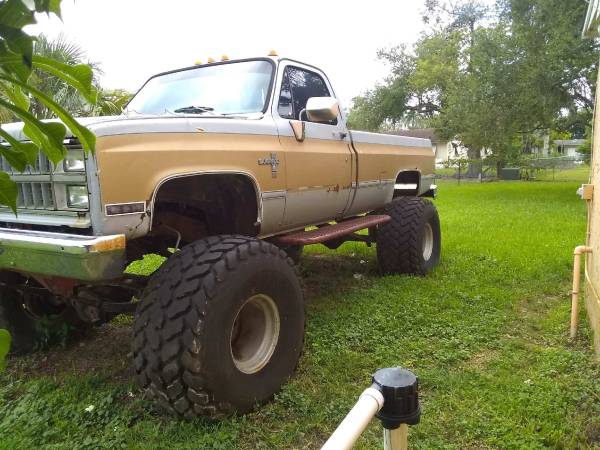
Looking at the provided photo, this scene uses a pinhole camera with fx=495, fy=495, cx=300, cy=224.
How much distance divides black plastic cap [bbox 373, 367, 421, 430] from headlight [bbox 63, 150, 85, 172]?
5.95ft

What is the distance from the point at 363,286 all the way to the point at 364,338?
1.43 metres

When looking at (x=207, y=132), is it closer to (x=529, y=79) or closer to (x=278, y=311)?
(x=278, y=311)

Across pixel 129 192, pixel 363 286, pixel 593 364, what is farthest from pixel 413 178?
pixel 129 192

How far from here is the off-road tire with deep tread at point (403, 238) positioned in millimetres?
5164

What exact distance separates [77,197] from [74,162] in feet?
0.58

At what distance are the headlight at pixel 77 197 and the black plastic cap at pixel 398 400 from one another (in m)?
1.75

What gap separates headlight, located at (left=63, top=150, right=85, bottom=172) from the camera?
242 centimetres

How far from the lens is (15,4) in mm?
782

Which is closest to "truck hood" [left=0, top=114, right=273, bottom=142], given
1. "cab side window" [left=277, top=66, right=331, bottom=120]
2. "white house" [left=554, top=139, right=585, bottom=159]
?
"cab side window" [left=277, top=66, right=331, bottom=120]

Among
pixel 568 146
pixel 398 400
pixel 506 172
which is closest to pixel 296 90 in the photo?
pixel 398 400

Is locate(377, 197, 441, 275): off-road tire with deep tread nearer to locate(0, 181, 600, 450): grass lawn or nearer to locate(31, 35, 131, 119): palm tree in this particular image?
locate(0, 181, 600, 450): grass lawn

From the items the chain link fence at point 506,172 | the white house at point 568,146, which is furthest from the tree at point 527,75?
the white house at point 568,146

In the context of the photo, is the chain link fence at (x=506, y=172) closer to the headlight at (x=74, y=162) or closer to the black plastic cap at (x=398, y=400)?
the headlight at (x=74, y=162)

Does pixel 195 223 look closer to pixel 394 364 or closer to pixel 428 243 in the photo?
pixel 394 364
